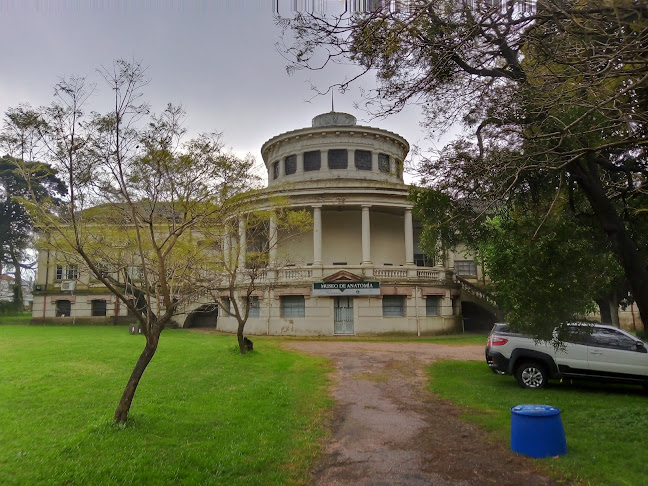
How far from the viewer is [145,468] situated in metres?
6.66

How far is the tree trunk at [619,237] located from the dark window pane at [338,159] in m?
25.7

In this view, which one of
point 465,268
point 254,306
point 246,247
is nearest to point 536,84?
point 246,247

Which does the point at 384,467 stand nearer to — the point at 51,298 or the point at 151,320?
the point at 151,320

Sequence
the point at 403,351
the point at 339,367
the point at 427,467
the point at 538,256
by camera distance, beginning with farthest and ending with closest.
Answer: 1. the point at 403,351
2. the point at 339,367
3. the point at 538,256
4. the point at 427,467

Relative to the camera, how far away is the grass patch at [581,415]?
6727mm

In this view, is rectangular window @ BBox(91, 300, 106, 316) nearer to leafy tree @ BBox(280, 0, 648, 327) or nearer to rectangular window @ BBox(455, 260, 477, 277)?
rectangular window @ BBox(455, 260, 477, 277)

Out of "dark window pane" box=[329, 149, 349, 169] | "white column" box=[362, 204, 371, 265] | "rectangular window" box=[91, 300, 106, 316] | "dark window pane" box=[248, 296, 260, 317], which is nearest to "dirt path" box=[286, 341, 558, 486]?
"white column" box=[362, 204, 371, 265]

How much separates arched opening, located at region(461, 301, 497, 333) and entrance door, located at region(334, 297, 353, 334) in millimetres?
10861

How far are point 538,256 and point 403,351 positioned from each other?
41.4 ft

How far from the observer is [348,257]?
33469 millimetres

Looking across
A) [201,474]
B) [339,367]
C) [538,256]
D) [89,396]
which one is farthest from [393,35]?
[339,367]

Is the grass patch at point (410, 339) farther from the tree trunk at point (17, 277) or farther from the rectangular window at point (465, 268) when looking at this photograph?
the tree trunk at point (17, 277)

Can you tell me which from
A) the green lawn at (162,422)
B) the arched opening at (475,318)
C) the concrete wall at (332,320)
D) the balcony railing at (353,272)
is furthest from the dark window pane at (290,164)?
the green lawn at (162,422)

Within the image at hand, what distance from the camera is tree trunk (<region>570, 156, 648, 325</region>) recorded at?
340 inches
